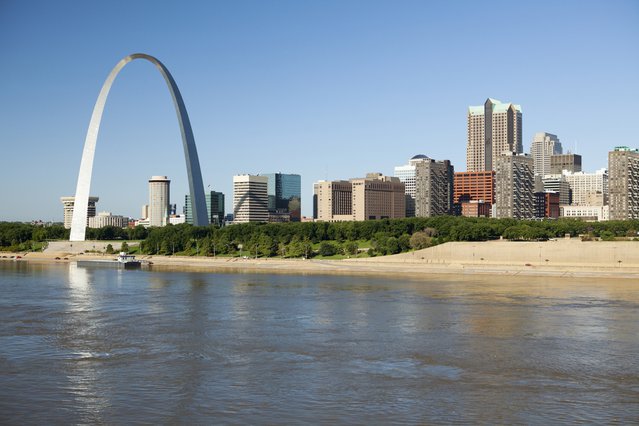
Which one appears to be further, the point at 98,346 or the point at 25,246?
the point at 25,246

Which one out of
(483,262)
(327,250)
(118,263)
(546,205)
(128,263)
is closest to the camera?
(483,262)

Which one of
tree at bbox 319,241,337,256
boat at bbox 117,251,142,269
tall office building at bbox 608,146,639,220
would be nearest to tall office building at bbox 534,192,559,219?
tall office building at bbox 608,146,639,220

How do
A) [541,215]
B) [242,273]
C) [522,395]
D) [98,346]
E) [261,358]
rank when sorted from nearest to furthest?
[522,395]
[261,358]
[98,346]
[242,273]
[541,215]

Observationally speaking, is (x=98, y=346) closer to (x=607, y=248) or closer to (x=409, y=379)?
(x=409, y=379)

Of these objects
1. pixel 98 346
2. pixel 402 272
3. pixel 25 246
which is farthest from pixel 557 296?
pixel 25 246

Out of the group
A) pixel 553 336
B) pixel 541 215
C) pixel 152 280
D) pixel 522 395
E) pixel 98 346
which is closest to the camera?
pixel 522 395

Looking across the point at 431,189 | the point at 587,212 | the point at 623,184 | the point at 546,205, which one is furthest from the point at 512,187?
the point at 587,212

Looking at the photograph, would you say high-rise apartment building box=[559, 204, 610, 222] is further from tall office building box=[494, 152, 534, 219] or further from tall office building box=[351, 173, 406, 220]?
tall office building box=[351, 173, 406, 220]

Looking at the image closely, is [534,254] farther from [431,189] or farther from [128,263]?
[431,189]
